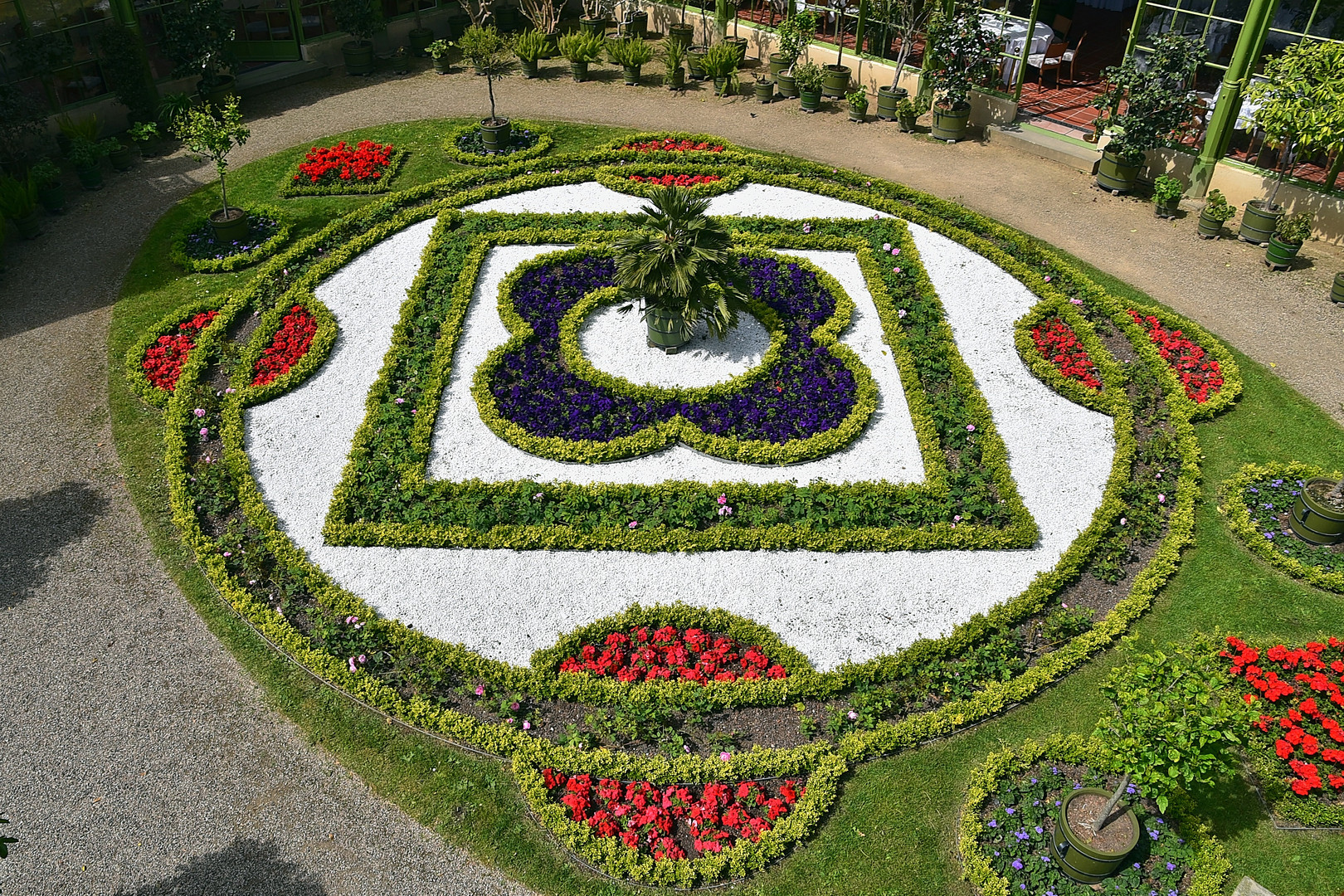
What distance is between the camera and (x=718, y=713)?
33.9ft

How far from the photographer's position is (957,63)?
22000mm

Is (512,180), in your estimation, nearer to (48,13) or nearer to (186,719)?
(48,13)

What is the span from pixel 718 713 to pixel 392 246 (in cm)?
1252

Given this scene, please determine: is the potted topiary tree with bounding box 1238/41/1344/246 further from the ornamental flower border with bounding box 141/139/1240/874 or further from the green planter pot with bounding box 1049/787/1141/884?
the green planter pot with bounding box 1049/787/1141/884

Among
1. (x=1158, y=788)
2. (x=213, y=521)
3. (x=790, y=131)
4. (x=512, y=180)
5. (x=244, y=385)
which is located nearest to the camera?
(x=1158, y=788)

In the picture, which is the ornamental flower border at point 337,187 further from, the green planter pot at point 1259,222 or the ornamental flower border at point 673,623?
the green planter pot at point 1259,222

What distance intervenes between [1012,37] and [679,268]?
14247 millimetres

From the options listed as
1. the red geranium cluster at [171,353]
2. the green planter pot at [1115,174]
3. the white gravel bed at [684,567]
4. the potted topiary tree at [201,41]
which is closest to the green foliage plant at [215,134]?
the red geranium cluster at [171,353]

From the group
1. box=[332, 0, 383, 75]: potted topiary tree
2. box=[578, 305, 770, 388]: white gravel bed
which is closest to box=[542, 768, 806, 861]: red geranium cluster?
box=[578, 305, 770, 388]: white gravel bed

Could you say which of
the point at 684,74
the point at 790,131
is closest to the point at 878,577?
the point at 790,131

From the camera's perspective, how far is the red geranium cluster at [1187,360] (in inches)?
579

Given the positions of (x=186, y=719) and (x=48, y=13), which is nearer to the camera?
(x=186, y=719)

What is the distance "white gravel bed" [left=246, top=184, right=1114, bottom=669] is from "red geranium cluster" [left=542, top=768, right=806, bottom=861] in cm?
185

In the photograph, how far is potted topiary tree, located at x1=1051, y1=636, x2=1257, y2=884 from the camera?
7758mm
